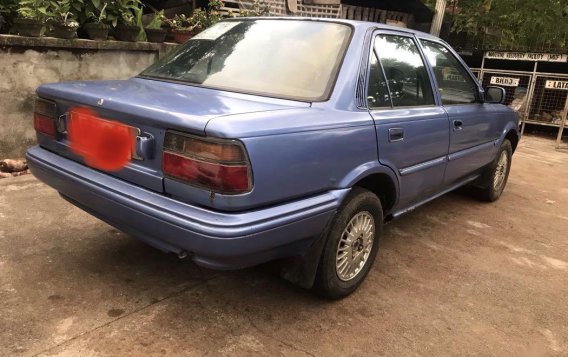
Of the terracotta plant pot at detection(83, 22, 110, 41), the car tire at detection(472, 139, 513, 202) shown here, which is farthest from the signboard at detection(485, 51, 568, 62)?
the terracotta plant pot at detection(83, 22, 110, 41)

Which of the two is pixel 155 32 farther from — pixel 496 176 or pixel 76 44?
pixel 496 176

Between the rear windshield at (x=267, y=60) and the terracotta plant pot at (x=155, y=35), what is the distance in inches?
118

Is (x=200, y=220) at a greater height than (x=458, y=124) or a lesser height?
lesser

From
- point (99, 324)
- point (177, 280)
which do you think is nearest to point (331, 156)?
point (177, 280)

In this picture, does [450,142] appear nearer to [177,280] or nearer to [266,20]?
[266,20]

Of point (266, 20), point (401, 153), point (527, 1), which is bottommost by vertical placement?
point (401, 153)

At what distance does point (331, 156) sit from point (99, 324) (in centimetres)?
146

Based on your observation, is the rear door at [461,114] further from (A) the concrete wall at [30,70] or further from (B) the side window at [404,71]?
(A) the concrete wall at [30,70]

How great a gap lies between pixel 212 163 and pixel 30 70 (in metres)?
3.72

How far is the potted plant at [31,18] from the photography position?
4762 mm

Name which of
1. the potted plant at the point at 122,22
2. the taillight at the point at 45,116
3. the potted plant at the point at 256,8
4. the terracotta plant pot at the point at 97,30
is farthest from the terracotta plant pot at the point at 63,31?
the potted plant at the point at 256,8

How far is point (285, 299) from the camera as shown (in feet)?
9.41

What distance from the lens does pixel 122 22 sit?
5707mm

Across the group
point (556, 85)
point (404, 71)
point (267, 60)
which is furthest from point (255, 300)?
point (556, 85)
